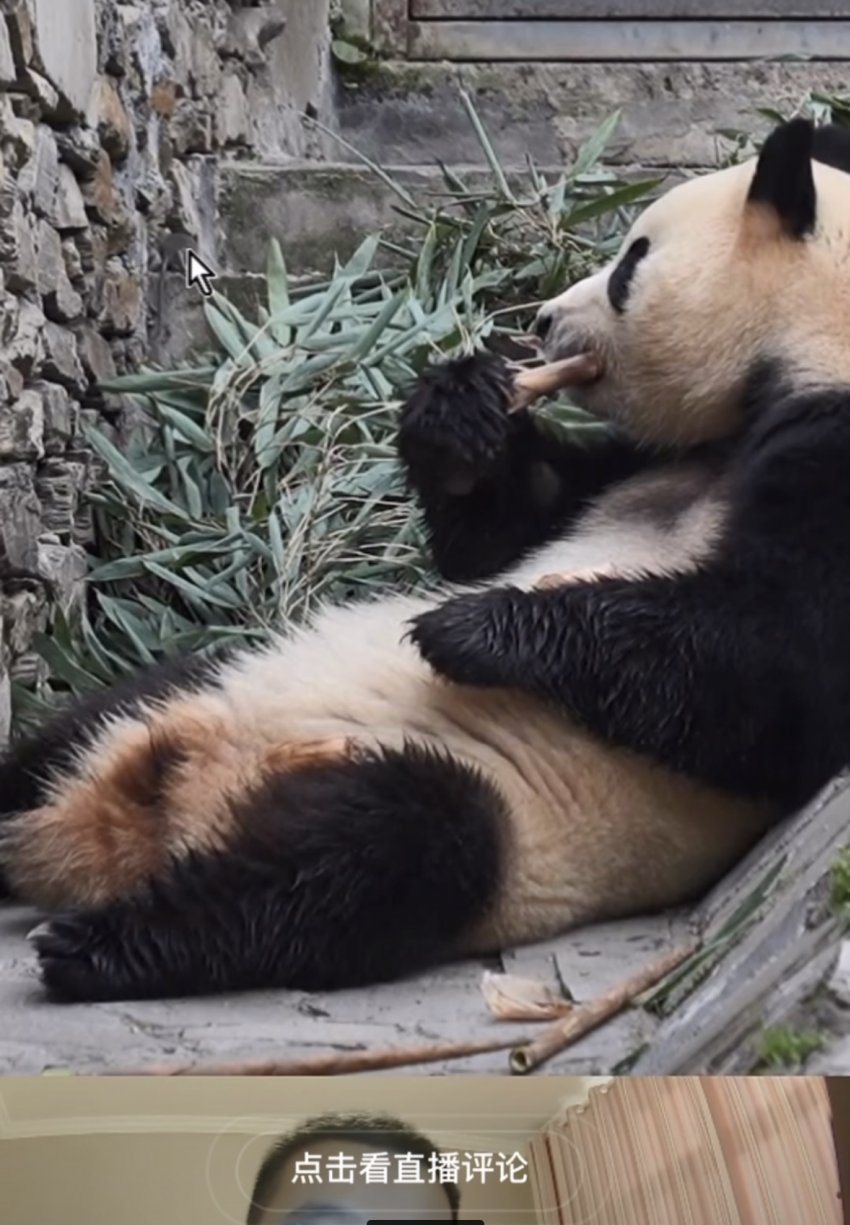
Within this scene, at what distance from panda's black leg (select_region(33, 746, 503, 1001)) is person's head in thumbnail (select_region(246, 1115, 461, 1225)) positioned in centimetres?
64

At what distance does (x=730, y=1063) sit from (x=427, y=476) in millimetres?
1345

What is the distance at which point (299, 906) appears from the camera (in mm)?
1822

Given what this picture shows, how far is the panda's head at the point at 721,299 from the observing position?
2.21 m

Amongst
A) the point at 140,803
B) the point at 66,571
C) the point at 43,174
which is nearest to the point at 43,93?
the point at 43,174

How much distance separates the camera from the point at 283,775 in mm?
1940

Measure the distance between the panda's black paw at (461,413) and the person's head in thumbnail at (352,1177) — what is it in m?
1.34

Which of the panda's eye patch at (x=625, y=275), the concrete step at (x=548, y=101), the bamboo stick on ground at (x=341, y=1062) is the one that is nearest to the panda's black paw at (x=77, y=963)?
the bamboo stick on ground at (x=341, y=1062)

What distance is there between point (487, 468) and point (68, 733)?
66 cm

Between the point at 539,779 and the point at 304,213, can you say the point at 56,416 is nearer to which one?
the point at 304,213

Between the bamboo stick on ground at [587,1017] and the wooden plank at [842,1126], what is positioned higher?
the wooden plank at [842,1126]

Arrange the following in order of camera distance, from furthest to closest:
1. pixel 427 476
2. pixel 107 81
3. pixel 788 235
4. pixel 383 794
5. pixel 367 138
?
pixel 367 138 < pixel 107 81 < pixel 427 476 < pixel 788 235 < pixel 383 794

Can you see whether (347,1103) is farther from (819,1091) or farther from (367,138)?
(367,138)

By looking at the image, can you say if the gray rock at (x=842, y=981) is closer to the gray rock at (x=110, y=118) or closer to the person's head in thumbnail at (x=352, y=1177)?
the person's head in thumbnail at (x=352, y=1177)

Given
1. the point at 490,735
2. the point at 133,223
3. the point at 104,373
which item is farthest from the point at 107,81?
the point at 490,735
